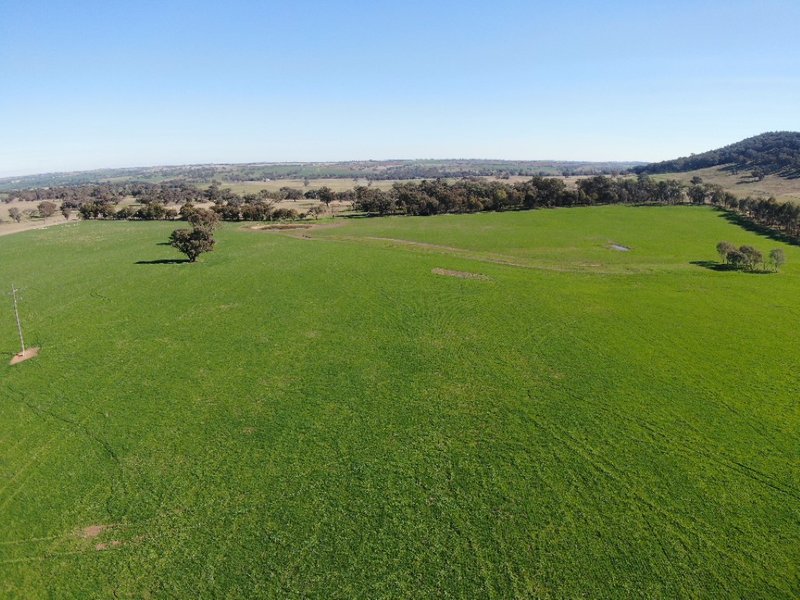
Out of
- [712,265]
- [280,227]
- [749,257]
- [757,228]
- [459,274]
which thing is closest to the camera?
[459,274]

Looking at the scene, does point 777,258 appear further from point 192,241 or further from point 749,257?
point 192,241

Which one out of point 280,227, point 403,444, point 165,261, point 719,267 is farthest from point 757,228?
point 165,261

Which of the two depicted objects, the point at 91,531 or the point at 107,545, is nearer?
the point at 107,545

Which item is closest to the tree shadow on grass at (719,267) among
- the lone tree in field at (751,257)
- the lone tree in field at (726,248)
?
the lone tree in field at (751,257)

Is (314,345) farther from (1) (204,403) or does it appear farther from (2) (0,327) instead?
(2) (0,327)

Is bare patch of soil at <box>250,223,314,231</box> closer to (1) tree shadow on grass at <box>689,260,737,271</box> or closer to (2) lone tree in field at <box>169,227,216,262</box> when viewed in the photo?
(2) lone tree in field at <box>169,227,216,262</box>
